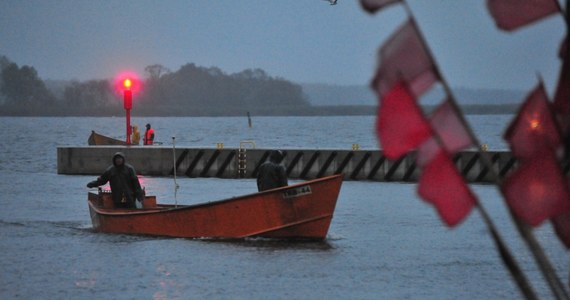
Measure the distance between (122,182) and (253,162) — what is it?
72.0 feet

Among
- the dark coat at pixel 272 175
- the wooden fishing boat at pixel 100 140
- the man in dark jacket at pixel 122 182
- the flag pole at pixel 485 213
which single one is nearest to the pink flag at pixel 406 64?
the flag pole at pixel 485 213

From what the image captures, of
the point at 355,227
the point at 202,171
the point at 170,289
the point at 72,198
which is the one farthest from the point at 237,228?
the point at 202,171

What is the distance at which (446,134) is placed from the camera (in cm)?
324

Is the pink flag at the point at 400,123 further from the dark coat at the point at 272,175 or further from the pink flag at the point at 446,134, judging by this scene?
the dark coat at the point at 272,175

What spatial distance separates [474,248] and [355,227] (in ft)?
18.3

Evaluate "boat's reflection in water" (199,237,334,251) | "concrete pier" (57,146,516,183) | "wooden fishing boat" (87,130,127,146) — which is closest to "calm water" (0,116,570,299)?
"boat's reflection in water" (199,237,334,251)

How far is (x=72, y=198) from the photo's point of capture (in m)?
42.1

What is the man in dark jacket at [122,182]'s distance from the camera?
77.5 feet

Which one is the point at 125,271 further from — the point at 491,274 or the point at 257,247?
the point at 491,274

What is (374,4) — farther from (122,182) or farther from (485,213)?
(122,182)

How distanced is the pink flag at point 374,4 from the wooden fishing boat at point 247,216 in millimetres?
19194

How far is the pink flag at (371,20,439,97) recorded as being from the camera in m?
3.12

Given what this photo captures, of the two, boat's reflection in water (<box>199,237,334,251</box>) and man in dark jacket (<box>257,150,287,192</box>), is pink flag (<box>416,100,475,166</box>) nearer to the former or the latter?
man in dark jacket (<box>257,150,287,192</box>)

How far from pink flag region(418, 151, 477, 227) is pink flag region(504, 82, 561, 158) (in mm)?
246
